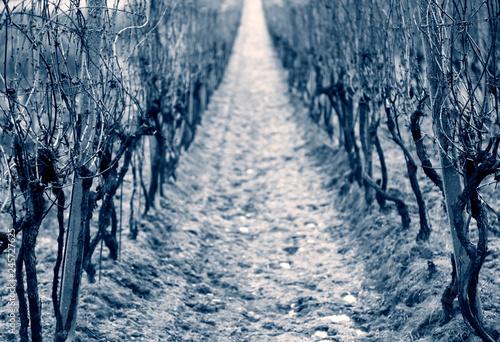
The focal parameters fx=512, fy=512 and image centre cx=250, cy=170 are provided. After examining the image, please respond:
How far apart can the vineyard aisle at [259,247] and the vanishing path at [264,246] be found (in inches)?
0.4

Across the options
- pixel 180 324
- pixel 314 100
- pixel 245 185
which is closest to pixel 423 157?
pixel 180 324

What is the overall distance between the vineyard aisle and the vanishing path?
0.03 ft

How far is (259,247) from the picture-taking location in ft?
18.7

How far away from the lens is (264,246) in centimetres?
573

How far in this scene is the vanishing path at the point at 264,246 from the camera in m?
4.21

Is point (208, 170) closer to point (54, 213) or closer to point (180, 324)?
point (54, 213)

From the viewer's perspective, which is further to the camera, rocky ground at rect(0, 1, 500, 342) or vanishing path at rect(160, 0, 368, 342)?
vanishing path at rect(160, 0, 368, 342)

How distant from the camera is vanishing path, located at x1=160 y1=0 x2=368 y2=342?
4211mm

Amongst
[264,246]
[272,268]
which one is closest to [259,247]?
[264,246]

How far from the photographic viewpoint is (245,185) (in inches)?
307

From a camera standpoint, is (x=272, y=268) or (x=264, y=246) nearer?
(x=272, y=268)

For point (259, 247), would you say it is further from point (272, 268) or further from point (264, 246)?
point (272, 268)

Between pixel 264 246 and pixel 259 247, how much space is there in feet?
0.19

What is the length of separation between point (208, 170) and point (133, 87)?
3.47 meters
